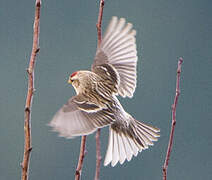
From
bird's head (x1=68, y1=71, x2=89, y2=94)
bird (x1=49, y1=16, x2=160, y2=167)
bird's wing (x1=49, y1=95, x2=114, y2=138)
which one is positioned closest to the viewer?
bird's wing (x1=49, y1=95, x2=114, y2=138)

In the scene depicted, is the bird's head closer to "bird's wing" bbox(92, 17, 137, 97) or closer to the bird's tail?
"bird's wing" bbox(92, 17, 137, 97)

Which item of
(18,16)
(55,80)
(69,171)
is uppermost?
(18,16)

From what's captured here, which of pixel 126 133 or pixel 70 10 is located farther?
pixel 70 10

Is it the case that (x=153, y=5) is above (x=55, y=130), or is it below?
above

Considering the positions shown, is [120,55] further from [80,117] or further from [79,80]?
[80,117]

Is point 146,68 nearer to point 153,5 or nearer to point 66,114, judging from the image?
point 153,5

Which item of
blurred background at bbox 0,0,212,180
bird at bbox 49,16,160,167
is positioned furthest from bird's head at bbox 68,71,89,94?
blurred background at bbox 0,0,212,180

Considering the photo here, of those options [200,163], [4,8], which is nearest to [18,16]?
[4,8]

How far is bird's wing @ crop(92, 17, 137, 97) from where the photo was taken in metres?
2.01

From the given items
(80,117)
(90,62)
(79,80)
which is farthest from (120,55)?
(90,62)

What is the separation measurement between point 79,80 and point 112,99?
0.13 meters

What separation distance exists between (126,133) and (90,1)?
2454 centimetres

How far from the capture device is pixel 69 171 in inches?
755

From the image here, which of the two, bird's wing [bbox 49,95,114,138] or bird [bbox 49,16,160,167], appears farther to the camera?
bird [bbox 49,16,160,167]
